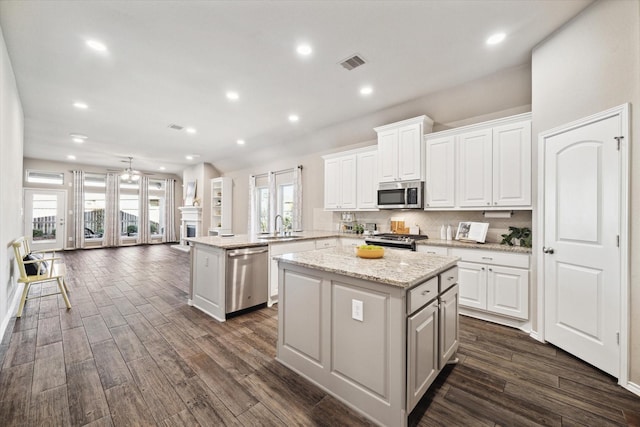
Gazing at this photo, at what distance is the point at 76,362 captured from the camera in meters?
2.25

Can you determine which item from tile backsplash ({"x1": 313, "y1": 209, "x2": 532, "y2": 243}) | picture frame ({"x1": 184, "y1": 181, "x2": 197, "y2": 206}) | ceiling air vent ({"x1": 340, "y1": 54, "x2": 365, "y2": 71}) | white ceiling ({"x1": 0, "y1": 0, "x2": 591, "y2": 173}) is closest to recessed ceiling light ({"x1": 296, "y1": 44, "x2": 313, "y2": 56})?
white ceiling ({"x1": 0, "y1": 0, "x2": 591, "y2": 173})

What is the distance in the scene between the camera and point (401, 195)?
398 centimetres

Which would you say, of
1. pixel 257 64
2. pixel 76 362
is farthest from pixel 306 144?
pixel 76 362

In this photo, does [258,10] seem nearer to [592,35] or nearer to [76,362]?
[592,35]

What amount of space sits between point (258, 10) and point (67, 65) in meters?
2.60

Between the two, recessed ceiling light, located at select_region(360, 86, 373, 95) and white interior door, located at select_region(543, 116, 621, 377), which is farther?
recessed ceiling light, located at select_region(360, 86, 373, 95)

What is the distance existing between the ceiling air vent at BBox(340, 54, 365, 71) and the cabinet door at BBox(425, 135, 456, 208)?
1.52m

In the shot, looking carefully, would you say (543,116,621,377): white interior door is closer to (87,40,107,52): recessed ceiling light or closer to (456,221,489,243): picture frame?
(456,221,489,243): picture frame

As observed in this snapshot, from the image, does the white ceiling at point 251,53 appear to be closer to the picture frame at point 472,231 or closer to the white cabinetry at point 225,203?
the picture frame at point 472,231

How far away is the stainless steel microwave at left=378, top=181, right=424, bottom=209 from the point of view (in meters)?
3.82

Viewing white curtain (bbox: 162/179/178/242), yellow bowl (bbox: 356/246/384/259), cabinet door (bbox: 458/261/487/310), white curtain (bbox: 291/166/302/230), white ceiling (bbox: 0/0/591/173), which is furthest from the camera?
white curtain (bbox: 162/179/178/242)

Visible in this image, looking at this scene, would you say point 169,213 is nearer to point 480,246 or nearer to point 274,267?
point 274,267

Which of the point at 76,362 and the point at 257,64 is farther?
the point at 257,64

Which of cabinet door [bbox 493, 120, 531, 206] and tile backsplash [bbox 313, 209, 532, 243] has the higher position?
cabinet door [bbox 493, 120, 531, 206]
